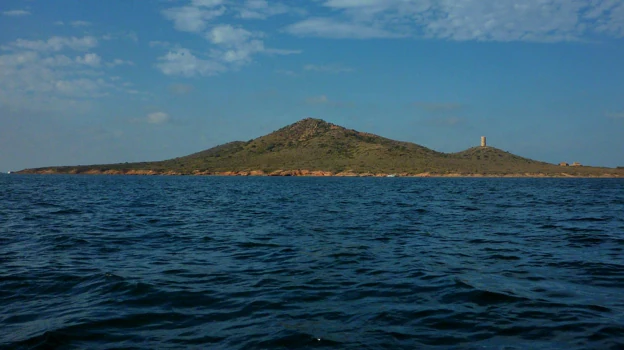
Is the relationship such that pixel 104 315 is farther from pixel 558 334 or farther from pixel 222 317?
pixel 558 334

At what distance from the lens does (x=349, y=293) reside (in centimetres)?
1198

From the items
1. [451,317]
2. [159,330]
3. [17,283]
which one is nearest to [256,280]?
[159,330]

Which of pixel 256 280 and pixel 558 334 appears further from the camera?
pixel 256 280

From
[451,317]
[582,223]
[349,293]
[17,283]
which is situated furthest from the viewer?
[582,223]

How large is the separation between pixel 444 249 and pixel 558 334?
9.64 metres

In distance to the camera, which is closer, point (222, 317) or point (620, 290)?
point (222, 317)

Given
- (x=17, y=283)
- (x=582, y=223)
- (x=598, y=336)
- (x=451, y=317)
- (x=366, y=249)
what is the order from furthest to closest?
(x=582, y=223), (x=366, y=249), (x=17, y=283), (x=451, y=317), (x=598, y=336)

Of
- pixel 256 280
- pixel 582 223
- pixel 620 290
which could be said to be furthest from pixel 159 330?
pixel 582 223

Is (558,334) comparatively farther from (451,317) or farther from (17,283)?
(17,283)

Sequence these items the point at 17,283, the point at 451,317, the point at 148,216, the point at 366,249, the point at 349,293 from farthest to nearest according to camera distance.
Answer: the point at 148,216, the point at 366,249, the point at 17,283, the point at 349,293, the point at 451,317

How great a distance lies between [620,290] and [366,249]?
8.71 meters

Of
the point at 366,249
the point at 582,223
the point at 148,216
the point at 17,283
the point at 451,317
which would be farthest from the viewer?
the point at 148,216

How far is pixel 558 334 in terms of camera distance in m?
9.02

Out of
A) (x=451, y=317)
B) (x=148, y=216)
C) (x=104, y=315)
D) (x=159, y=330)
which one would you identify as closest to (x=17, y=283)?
(x=104, y=315)
